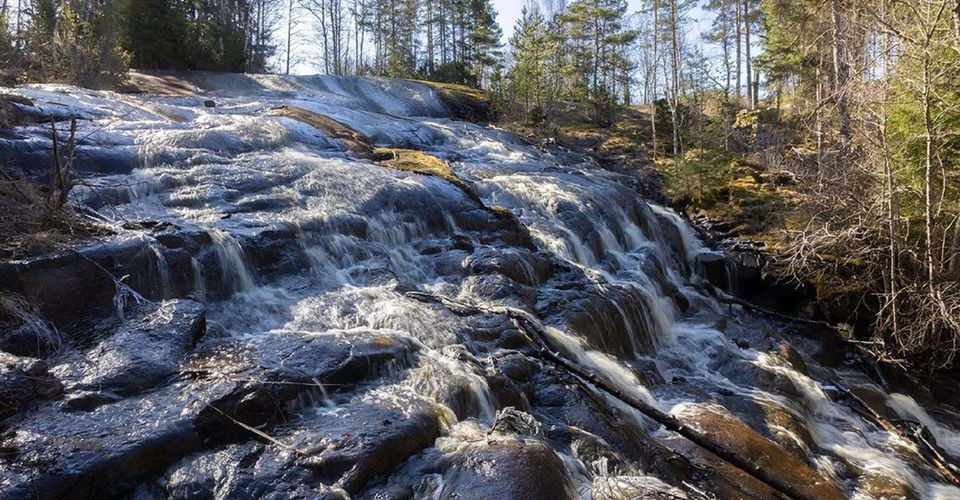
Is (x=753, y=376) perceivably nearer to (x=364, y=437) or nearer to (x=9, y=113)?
(x=364, y=437)

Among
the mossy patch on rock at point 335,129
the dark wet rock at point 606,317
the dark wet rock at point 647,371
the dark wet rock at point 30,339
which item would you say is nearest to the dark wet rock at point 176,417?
the dark wet rock at point 30,339

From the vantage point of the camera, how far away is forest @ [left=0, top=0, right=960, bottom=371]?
913 centimetres

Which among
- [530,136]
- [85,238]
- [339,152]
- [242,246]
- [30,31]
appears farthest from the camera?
[530,136]

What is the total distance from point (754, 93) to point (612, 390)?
3104 cm

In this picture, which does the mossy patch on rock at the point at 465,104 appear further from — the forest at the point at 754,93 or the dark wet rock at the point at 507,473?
the dark wet rock at the point at 507,473

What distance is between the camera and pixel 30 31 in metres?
16.2

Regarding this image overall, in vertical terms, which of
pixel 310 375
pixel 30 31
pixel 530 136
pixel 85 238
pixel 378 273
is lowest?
pixel 310 375

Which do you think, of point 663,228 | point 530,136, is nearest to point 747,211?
point 663,228

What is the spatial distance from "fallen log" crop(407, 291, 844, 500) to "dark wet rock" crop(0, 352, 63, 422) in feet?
13.2

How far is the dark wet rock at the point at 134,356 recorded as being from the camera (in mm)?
4691

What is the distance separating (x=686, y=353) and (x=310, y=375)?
6.16 m

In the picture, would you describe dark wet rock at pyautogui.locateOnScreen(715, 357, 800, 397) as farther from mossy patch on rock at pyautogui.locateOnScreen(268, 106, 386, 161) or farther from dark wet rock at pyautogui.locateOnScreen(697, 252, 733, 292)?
mossy patch on rock at pyautogui.locateOnScreen(268, 106, 386, 161)

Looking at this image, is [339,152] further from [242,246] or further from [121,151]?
[242,246]

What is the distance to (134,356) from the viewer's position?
516cm
